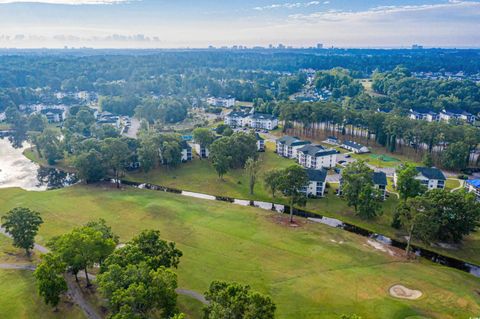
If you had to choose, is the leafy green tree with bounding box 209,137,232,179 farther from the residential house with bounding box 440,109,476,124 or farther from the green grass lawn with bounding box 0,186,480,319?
the residential house with bounding box 440,109,476,124

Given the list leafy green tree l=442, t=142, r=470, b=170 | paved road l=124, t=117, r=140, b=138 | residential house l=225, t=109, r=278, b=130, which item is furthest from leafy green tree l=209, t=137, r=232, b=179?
leafy green tree l=442, t=142, r=470, b=170

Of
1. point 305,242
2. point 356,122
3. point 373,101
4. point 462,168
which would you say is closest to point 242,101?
point 373,101

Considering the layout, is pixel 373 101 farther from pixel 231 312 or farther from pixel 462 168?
pixel 231 312

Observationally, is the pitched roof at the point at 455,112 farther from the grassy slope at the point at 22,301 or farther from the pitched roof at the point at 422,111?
the grassy slope at the point at 22,301

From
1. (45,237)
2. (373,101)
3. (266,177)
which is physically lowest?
(45,237)

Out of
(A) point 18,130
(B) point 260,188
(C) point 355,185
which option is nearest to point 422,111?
(C) point 355,185

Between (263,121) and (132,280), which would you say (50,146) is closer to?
(263,121)
